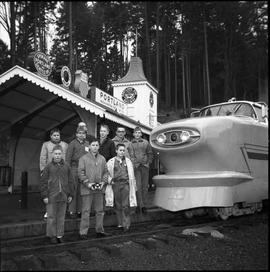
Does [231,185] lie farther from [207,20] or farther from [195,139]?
[207,20]

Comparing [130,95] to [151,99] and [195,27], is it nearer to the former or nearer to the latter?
[151,99]

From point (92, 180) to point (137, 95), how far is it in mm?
16060

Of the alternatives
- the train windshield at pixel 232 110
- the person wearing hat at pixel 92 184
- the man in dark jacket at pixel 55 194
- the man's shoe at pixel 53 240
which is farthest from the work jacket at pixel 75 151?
the train windshield at pixel 232 110

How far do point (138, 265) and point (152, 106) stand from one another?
61.1ft

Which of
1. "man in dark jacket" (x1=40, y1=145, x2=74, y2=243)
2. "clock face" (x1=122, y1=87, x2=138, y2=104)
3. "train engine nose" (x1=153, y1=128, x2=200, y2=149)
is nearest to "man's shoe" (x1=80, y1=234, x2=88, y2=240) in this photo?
"man in dark jacket" (x1=40, y1=145, x2=74, y2=243)

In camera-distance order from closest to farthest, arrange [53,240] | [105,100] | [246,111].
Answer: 1. [53,240]
2. [246,111]
3. [105,100]

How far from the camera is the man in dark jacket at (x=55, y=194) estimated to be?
19.6 feet

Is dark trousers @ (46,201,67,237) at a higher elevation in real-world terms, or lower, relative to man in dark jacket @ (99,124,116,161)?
lower

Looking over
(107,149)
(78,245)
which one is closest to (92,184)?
(78,245)

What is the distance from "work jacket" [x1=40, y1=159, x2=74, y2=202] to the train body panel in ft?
6.11

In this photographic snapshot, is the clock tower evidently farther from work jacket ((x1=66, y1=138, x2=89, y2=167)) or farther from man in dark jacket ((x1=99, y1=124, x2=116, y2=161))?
work jacket ((x1=66, y1=138, x2=89, y2=167))

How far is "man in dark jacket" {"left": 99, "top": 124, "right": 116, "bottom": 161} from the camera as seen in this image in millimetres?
7520

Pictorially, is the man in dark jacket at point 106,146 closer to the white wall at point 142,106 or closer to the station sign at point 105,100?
the station sign at point 105,100

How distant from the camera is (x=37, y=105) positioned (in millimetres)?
11758
